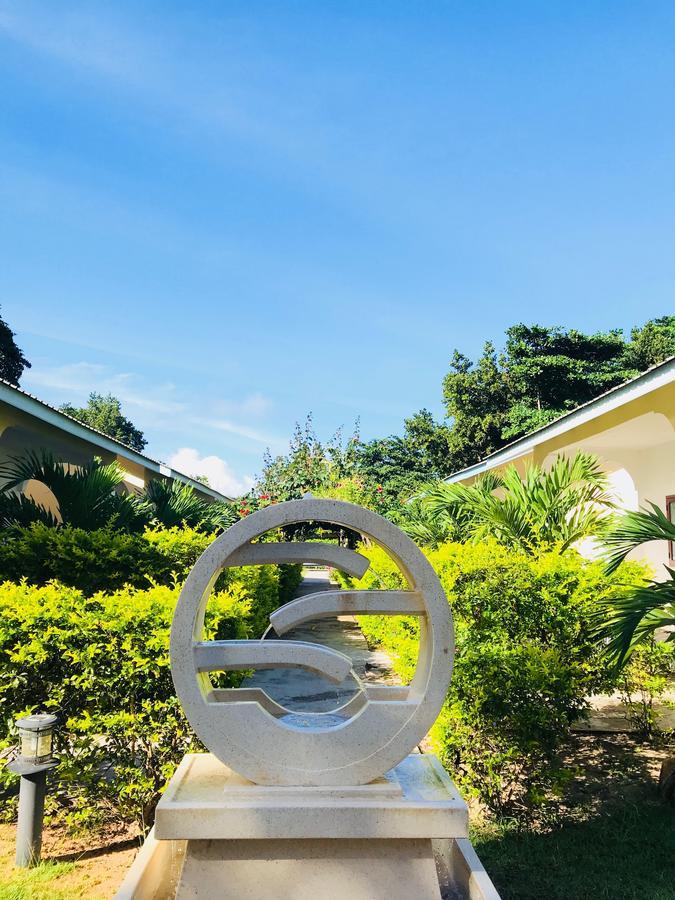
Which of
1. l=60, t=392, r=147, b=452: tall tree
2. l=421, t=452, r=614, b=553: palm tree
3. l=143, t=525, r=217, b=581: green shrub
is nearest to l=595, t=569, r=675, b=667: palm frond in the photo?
l=421, t=452, r=614, b=553: palm tree

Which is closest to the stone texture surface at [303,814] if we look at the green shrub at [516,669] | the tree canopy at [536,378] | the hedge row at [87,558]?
the green shrub at [516,669]

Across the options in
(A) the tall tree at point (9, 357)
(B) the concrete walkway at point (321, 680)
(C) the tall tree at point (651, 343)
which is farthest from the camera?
(A) the tall tree at point (9, 357)

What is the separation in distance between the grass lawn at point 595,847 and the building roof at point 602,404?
3.71m

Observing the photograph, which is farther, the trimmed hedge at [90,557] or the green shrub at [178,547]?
the green shrub at [178,547]

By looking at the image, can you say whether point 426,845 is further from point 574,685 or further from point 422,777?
point 574,685

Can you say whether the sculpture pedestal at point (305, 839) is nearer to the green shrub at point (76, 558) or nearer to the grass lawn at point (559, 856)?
the grass lawn at point (559, 856)

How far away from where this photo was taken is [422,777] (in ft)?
9.54

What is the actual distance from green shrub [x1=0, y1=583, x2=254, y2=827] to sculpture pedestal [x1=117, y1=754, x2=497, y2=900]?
107cm

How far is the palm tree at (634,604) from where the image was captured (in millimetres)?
3893

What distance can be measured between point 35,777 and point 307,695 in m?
4.11

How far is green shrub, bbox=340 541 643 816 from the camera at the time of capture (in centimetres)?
420

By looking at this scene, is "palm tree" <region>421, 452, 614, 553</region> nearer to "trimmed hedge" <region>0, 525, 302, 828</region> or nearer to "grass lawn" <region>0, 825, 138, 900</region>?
"trimmed hedge" <region>0, 525, 302, 828</region>

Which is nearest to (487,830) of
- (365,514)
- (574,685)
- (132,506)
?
(574,685)

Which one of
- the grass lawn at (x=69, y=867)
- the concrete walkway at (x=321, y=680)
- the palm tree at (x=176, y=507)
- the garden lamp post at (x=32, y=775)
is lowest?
the grass lawn at (x=69, y=867)
